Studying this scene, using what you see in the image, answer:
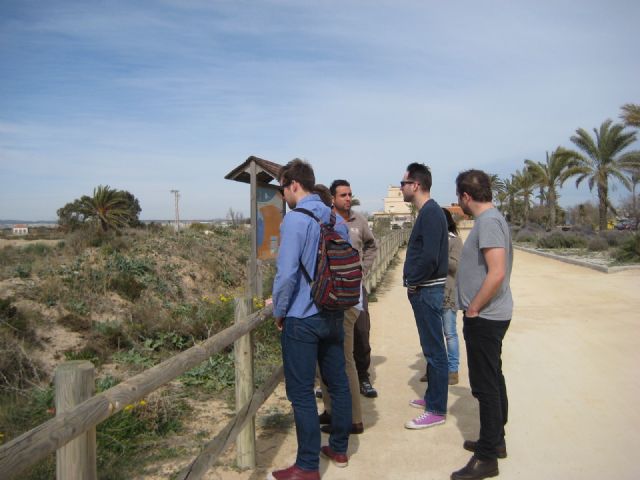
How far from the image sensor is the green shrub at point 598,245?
20516 mm

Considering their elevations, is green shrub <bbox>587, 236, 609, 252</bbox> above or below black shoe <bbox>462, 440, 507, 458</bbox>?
above

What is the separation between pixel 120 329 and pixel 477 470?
475cm

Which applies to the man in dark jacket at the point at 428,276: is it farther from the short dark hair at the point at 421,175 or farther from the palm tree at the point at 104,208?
the palm tree at the point at 104,208

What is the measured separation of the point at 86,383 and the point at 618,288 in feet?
37.6

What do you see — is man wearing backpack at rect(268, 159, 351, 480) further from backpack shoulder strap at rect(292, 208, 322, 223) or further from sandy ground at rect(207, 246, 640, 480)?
sandy ground at rect(207, 246, 640, 480)

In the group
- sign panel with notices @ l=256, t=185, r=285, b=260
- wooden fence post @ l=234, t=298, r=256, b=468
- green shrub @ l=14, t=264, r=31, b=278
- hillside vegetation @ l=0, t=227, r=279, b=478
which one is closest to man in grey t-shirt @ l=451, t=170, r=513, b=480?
wooden fence post @ l=234, t=298, r=256, b=468

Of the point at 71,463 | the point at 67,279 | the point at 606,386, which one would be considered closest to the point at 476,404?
the point at 606,386

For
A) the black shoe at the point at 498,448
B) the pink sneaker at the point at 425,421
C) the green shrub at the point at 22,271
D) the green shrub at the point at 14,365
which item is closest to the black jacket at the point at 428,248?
the pink sneaker at the point at 425,421

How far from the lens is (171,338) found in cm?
643

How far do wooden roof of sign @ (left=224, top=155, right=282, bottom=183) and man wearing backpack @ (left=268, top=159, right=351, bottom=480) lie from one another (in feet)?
8.19

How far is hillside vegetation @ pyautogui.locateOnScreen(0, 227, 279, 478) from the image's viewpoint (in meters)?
3.88

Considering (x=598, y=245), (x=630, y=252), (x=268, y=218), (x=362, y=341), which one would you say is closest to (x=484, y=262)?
(x=362, y=341)

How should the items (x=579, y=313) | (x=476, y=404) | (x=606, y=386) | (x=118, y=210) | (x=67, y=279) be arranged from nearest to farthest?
(x=476, y=404) < (x=606, y=386) < (x=67, y=279) < (x=579, y=313) < (x=118, y=210)

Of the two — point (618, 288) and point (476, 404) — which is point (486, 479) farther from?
point (618, 288)
